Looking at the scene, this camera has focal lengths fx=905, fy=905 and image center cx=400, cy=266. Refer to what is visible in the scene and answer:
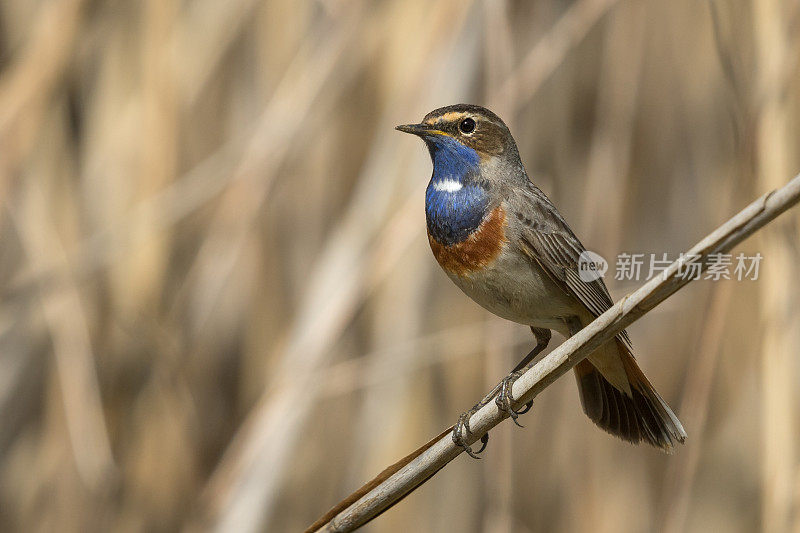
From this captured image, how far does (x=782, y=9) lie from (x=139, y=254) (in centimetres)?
198

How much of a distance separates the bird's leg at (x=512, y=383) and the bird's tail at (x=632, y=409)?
0.14 meters

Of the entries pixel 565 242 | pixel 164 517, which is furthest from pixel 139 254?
pixel 565 242

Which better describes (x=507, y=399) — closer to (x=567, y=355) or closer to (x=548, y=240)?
(x=567, y=355)

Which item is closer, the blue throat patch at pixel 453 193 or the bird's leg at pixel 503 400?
the bird's leg at pixel 503 400

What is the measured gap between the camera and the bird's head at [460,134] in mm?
1738

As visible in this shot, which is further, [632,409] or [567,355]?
[632,409]

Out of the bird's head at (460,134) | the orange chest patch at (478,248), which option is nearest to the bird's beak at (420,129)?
the bird's head at (460,134)

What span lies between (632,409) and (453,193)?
56 cm

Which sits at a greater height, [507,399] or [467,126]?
[467,126]

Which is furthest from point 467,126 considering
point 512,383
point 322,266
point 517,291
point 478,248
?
point 322,266

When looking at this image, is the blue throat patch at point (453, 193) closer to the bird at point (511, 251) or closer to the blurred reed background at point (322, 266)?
the bird at point (511, 251)

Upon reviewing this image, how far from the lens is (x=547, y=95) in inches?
104

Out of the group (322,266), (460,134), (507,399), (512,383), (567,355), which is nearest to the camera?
(567,355)

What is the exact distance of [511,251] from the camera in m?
1.83
